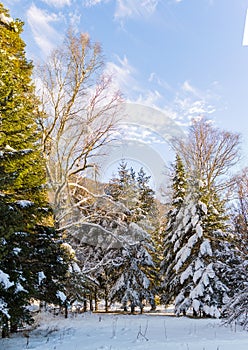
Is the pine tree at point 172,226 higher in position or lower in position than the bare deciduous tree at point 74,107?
lower

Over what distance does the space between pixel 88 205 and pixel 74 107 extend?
4.39 meters

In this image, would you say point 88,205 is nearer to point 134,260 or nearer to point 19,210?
point 134,260

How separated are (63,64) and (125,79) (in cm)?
299

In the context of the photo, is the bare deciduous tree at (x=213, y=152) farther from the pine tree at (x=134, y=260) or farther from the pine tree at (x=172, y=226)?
the pine tree at (x=134, y=260)

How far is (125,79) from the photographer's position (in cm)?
1293

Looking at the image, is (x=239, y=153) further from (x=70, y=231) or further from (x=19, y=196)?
(x=19, y=196)

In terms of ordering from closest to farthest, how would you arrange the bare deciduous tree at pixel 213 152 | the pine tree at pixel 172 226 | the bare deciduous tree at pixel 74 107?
the bare deciduous tree at pixel 74 107 < the pine tree at pixel 172 226 < the bare deciduous tree at pixel 213 152

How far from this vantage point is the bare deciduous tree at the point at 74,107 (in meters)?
11.4

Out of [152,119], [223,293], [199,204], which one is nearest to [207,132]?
[152,119]

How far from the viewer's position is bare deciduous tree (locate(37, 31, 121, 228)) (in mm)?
11438

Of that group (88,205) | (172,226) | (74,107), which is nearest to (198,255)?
(172,226)

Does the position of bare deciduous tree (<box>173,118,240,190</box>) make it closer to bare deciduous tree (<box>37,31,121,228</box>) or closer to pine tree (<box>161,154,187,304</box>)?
pine tree (<box>161,154,187,304</box>)

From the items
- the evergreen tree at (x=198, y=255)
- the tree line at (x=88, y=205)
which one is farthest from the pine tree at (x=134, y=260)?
the evergreen tree at (x=198, y=255)

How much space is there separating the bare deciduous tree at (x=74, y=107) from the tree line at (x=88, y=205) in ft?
0.15
